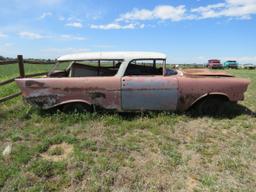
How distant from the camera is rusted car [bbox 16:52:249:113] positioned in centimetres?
554

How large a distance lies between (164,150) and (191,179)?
861 millimetres

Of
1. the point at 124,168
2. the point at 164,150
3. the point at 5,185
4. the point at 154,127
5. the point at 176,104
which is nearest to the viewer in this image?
the point at 5,185

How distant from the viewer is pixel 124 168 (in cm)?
367

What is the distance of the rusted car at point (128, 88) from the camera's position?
5.54 meters

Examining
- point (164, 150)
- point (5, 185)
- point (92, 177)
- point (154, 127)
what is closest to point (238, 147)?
point (164, 150)

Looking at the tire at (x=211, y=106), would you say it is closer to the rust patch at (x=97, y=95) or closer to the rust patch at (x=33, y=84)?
the rust patch at (x=97, y=95)

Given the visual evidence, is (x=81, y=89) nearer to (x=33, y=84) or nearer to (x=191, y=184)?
(x=33, y=84)

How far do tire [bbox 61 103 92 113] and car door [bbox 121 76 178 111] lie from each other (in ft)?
2.64

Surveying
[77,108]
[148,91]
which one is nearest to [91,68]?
[77,108]

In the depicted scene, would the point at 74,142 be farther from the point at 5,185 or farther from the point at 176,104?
the point at 176,104

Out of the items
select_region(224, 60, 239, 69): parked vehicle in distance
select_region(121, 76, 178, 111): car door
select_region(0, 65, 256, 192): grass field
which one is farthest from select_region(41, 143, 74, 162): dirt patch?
select_region(224, 60, 239, 69): parked vehicle in distance

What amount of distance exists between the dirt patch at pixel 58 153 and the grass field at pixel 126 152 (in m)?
0.01

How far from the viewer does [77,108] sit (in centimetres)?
583

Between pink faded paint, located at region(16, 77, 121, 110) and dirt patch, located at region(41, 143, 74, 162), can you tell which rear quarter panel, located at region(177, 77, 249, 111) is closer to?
pink faded paint, located at region(16, 77, 121, 110)
